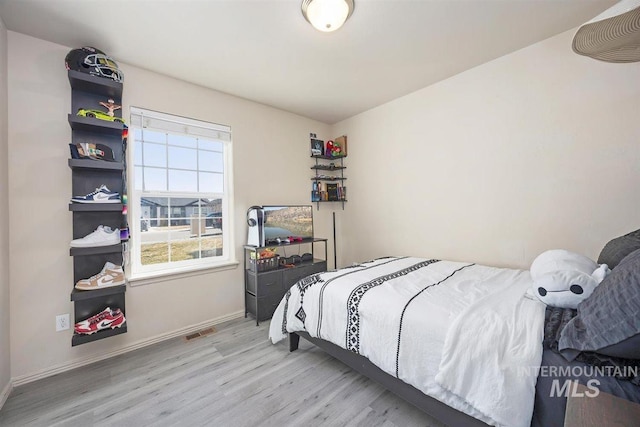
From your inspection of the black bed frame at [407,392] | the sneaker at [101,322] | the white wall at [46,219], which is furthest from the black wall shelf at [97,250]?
the black bed frame at [407,392]

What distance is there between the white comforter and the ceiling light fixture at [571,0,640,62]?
1.40 metres

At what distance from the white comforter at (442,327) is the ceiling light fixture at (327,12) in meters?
1.80

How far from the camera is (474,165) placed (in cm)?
255

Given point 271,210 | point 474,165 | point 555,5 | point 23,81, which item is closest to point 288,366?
point 271,210

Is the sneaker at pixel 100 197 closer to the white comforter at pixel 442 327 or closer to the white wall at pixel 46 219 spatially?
the white wall at pixel 46 219

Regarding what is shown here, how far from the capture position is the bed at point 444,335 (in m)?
1.02

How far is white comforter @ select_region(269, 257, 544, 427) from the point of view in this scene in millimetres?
1046

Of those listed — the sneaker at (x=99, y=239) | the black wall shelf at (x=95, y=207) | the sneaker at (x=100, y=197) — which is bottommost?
the sneaker at (x=99, y=239)

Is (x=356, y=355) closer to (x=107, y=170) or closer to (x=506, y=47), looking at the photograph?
(x=107, y=170)

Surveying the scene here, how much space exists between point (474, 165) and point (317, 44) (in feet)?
6.16

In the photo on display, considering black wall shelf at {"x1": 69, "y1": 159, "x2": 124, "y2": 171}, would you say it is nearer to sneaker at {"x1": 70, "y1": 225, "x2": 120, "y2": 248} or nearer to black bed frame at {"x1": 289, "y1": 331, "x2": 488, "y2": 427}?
sneaker at {"x1": 70, "y1": 225, "x2": 120, "y2": 248}

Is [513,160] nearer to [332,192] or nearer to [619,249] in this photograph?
[619,249]

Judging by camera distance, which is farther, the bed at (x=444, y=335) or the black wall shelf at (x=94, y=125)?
the black wall shelf at (x=94, y=125)

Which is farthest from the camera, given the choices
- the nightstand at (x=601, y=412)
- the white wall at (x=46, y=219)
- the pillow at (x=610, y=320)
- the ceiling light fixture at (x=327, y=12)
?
the white wall at (x=46, y=219)
